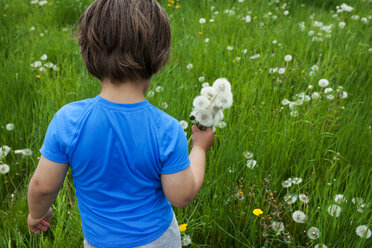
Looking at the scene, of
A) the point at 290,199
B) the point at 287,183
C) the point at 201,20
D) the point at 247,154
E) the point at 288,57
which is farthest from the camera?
the point at 201,20

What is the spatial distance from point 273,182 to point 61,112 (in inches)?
46.3

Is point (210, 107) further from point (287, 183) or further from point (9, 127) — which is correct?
point (9, 127)

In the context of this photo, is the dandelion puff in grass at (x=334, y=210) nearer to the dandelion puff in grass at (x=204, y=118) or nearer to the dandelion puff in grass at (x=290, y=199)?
the dandelion puff in grass at (x=290, y=199)

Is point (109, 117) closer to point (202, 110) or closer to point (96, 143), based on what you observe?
point (96, 143)

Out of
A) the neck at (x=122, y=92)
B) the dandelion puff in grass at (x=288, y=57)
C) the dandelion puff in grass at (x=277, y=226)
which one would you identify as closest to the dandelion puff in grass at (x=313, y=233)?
the dandelion puff in grass at (x=277, y=226)

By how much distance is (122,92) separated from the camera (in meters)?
0.93

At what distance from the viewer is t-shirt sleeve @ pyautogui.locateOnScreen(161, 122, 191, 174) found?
93cm

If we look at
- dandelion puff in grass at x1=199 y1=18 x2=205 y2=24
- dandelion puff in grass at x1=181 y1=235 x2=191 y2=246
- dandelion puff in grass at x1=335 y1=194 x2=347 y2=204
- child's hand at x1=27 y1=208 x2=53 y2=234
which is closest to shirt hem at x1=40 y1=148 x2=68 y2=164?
child's hand at x1=27 y1=208 x2=53 y2=234

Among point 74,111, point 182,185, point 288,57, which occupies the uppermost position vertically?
point 74,111

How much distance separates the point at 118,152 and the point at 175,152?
156 mm

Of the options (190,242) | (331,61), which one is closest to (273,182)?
(190,242)

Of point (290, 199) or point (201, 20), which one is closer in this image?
point (290, 199)

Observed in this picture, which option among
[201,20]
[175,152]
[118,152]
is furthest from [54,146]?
[201,20]

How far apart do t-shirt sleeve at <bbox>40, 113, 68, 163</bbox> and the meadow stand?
64 centimetres
